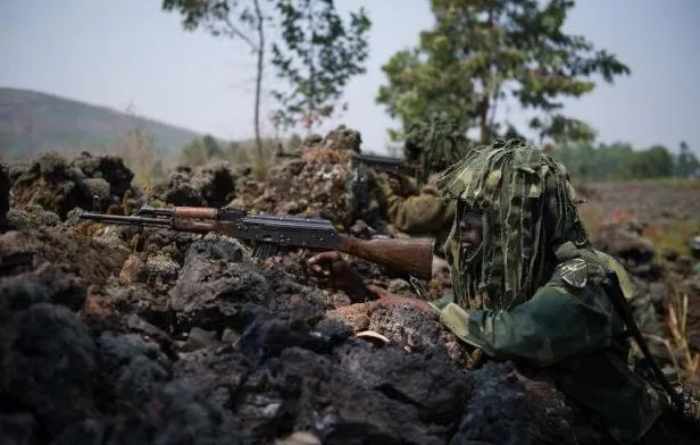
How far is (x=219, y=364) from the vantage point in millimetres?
2602

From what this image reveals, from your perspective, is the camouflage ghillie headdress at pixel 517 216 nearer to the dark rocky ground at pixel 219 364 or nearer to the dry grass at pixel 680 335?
the dark rocky ground at pixel 219 364

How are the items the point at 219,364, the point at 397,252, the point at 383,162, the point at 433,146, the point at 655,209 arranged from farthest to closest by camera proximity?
1. the point at 655,209
2. the point at 433,146
3. the point at 383,162
4. the point at 397,252
5. the point at 219,364

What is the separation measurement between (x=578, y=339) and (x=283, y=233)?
194 centimetres

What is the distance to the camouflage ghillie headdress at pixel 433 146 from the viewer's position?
743 centimetres

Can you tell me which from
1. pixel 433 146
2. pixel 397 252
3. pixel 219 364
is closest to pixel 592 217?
pixel 433 146

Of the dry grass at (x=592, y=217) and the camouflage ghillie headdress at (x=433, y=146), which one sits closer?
the camouflage ghillie headdress at (x=433, y=146)

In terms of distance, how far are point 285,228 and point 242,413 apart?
182 cm

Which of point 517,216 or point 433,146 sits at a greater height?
point 433,146

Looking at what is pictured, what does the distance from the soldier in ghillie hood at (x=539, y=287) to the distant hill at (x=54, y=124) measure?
4.22 m

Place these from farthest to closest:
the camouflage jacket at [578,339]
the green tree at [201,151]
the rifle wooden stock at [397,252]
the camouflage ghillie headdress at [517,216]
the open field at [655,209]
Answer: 1. the open field at [655,209]
2. the green tree at [201,151]
3. the rifle wooden stock at [397,252]
4. the camouflage ghillie headdress at [517,216]
5. the camouflage jacket at [578,339]

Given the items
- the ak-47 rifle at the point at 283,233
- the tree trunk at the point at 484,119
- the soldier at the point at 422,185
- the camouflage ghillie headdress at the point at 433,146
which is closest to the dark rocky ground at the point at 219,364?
the ak-47 rifle at the point at 283,233

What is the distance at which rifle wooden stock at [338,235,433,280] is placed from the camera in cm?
422

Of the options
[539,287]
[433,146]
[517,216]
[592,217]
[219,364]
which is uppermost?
[433,146]

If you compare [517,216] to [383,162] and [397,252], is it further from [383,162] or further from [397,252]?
[383,162]
